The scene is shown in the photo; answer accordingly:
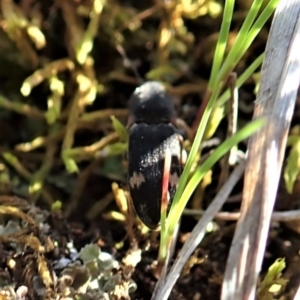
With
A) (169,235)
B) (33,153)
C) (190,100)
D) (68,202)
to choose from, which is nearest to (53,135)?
(33,153)

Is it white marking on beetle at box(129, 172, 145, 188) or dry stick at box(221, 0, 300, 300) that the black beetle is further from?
dry stick at box(221, 0, 300, 300)

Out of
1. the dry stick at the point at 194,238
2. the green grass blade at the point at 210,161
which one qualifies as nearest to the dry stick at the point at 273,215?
the dry stick at the point at 194,238

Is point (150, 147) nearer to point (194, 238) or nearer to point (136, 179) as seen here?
point (136, 179)

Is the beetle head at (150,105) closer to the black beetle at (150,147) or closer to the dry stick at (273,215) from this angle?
the black beetle at (150,147)

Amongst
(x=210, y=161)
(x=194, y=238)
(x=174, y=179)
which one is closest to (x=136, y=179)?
(x=174, y=179)

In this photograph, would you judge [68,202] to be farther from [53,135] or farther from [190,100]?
[190,100]
